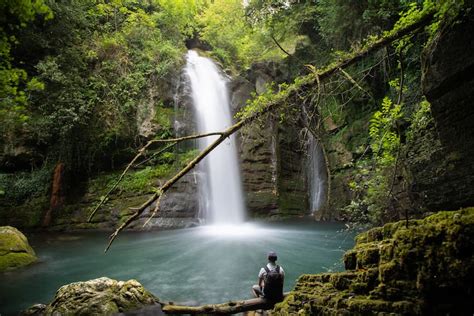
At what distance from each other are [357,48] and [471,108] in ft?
5.65

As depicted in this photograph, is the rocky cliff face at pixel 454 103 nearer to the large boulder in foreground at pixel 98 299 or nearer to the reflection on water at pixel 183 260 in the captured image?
the reflection on water at pixel 183 260

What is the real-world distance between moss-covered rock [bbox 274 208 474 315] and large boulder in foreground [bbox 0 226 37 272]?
354 inches

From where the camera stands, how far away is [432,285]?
8.68 ft

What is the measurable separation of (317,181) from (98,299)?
40.3ft

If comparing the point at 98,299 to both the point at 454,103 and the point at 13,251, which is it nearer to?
the point at 13,251

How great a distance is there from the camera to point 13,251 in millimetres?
8992

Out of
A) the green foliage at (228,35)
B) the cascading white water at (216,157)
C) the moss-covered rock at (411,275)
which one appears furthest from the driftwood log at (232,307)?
the green foliage at (228,35)

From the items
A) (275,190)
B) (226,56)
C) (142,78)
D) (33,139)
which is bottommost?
(275,190)

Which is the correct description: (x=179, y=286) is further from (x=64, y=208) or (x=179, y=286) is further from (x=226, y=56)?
(x=226, y=56)

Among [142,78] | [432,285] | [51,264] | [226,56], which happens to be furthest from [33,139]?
[432,285]

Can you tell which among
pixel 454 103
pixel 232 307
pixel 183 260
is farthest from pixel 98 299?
pixel 454 103

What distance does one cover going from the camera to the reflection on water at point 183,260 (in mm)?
7203

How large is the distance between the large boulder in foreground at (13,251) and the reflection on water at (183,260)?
37cm

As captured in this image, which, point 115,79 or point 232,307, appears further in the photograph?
point 115,79
